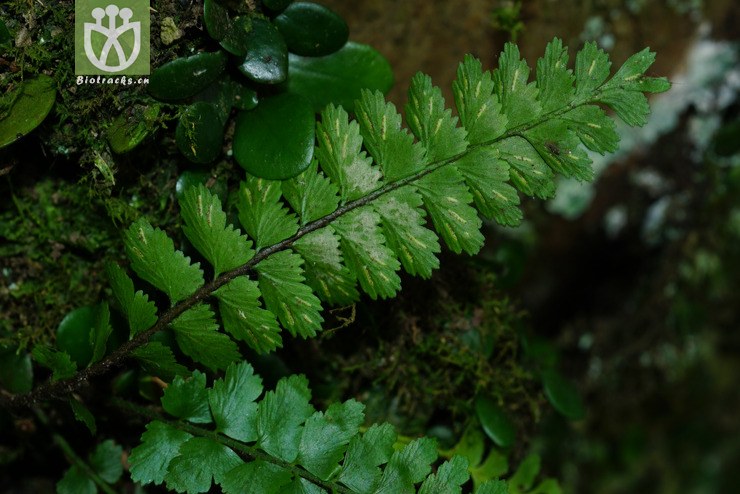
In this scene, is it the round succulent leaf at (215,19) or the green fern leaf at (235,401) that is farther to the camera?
the green fern leaf at (235,401)

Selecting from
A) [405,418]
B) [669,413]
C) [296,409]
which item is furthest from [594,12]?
[669,413]

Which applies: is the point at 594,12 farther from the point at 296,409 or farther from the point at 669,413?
the point at 669,413

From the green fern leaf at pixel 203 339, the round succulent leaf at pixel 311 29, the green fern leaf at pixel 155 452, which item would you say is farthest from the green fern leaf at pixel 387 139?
the green fern leaf at pixel 155 452

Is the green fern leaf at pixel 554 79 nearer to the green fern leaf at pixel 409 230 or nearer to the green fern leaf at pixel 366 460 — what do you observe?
the green fern leaf at pixel 409 230

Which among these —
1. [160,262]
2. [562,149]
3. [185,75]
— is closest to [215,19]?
[185,75]

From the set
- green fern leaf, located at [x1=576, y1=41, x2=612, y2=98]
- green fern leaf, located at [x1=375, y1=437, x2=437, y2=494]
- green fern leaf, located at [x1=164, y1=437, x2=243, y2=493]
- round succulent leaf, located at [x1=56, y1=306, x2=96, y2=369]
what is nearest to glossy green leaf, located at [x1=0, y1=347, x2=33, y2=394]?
round succulent leaf, located at [x1=56, y1=306, x2=96, y2=369]

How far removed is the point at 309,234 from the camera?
1200mm

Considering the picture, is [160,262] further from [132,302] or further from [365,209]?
[365,209]

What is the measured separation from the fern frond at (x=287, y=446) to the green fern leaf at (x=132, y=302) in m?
0.13

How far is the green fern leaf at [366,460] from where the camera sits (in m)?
1.21

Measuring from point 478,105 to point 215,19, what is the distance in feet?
1.61

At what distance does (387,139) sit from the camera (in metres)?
1.20

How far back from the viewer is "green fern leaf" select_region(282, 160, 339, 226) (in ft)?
3.92

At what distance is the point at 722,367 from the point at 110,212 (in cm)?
340
